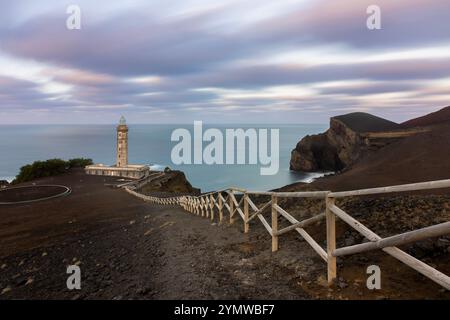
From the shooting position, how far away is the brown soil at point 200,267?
5.48 metres

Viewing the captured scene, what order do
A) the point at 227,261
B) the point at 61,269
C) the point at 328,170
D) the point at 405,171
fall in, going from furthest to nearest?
the point at 328,170
the point at 405,171
the point at 61,269
the point at 227,261

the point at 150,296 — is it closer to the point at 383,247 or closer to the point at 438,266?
the point at 383,247

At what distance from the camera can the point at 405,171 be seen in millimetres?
26516

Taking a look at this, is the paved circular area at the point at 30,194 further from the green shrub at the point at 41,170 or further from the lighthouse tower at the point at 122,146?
the lighthouse tower at the point at 122,146

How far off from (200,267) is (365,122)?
114 meters

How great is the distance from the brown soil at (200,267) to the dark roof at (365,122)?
9612cm

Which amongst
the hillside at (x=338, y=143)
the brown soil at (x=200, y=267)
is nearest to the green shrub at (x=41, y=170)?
the brown soil at (x=200, y=267)

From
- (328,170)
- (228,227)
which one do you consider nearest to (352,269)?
(228,227)

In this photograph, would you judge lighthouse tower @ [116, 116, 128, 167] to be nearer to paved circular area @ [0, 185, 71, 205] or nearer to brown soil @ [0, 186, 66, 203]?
brown soil @ [0, 186, 66, 203]

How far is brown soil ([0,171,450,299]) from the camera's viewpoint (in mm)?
5480

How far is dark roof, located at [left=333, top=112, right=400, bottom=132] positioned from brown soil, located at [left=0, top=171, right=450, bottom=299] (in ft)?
315

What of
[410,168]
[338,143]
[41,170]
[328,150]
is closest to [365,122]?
[338,143]

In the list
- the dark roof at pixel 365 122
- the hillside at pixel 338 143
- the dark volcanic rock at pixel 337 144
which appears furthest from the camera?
the dark roof at pixel 365 122
